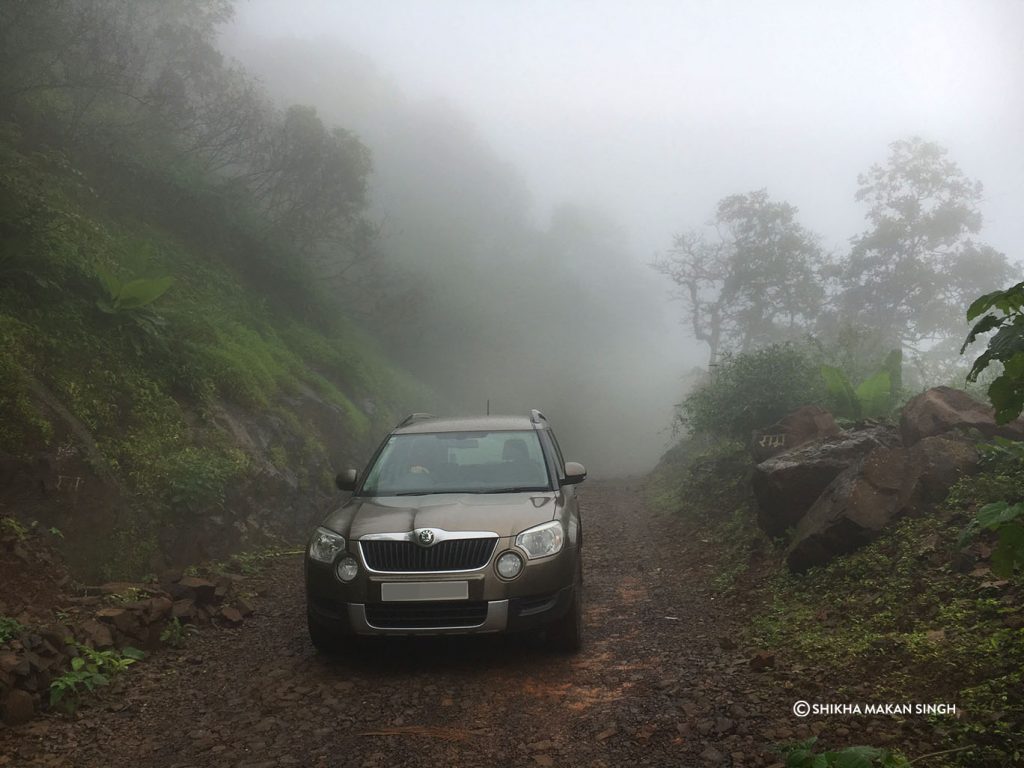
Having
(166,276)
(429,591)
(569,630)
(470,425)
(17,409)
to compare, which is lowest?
(569,630)

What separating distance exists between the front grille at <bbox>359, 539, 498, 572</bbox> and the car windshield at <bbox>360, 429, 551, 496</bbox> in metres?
0.91

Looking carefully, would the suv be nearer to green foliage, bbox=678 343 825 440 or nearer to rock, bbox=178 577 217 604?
rock, bbox=178 577 217 604

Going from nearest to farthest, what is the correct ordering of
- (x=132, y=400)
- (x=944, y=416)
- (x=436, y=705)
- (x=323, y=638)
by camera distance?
(x=436, y=705) → (x=323, y=638) → (x=944, y=416) → (x=132, y=400)

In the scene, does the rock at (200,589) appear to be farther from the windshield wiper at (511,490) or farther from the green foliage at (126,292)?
the green foliage at (126,292)

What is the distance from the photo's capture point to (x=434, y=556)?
4969 millimetres

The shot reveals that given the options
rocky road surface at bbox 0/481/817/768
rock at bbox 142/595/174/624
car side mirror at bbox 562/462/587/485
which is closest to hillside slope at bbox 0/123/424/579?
rock at bbox 142/595/174/624

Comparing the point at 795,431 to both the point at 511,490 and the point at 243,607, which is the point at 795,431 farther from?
the point at 243,607

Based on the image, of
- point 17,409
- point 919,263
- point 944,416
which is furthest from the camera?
point 919,263

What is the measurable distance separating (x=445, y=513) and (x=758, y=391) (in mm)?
9946

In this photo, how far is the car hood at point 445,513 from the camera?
5.14 meters

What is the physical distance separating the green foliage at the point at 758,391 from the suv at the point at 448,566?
8.73 m

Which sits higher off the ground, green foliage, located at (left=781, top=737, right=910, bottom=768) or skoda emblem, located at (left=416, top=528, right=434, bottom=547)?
skoda emblem, located at (left=416, top=528, right=434, bottom=547)

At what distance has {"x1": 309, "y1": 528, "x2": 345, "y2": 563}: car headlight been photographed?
5137mm

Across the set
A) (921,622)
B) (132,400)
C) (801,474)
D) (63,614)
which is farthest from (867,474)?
(132,400)
